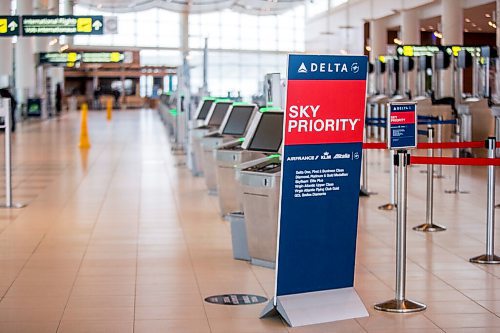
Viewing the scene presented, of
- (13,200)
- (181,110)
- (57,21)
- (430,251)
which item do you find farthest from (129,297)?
(57,21)

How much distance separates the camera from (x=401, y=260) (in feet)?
24.2

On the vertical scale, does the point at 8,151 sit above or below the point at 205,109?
below

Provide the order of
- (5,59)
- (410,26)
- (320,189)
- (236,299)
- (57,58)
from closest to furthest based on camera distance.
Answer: (320,189)
(236,299)
(410,26)
(5,59)
(57,58)

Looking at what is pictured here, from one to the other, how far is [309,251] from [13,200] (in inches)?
321

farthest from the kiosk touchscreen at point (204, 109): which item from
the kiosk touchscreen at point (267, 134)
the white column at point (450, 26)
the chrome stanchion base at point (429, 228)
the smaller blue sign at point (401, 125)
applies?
the white column at point (450, 26)

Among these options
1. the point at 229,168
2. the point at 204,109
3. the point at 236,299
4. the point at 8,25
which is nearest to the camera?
the point at 236,299

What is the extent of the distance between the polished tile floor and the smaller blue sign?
1.21m

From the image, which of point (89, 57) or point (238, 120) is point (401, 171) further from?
point (89, 57)

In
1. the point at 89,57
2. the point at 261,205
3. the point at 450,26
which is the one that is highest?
the point at 450,26

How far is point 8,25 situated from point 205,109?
Result: 1000cm

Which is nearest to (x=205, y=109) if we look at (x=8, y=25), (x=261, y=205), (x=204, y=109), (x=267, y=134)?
(x=204, y=109)

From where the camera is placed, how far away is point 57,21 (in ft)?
87.8

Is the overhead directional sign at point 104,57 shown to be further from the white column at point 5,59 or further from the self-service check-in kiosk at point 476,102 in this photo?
the self-service check-in kiosk at point 476,102

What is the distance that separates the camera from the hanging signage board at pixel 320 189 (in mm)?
6793
